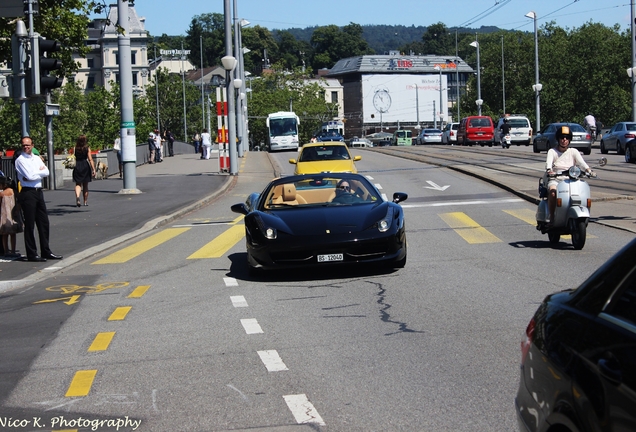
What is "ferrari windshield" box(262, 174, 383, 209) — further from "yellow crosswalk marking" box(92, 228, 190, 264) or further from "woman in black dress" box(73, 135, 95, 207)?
"woman in black dress" box(73, 135, 95, 207)

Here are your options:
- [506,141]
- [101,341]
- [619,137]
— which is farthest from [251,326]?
[506,141]

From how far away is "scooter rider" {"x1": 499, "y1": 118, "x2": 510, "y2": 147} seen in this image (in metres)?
53.7

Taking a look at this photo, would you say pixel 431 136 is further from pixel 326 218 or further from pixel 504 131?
pixel 326 218

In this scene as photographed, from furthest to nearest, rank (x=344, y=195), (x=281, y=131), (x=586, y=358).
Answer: (x=281, y=131) → (x=344, y=195) → (x=586, y=358)

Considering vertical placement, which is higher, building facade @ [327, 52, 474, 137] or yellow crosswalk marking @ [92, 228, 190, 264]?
building facade @ [327, 52, 474, 137]

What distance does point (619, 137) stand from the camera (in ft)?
136

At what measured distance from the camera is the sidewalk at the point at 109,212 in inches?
528

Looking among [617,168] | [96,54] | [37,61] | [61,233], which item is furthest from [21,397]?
[96,54]

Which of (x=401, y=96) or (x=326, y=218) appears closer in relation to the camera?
(x=326, y=218)

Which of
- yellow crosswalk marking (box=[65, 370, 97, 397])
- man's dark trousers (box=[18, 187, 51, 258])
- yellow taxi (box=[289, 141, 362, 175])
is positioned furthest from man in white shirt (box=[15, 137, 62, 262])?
yellow taxi (box=[289, 141, 362, 175])

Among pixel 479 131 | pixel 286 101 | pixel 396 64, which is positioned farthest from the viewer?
pixel 396 64

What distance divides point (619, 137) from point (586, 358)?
4072 centimetres

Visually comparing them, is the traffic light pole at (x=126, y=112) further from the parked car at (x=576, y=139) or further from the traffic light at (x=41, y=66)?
the parked car at (x=576, y=139)

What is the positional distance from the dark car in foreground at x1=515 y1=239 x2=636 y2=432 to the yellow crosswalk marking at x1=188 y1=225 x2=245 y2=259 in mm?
10535
